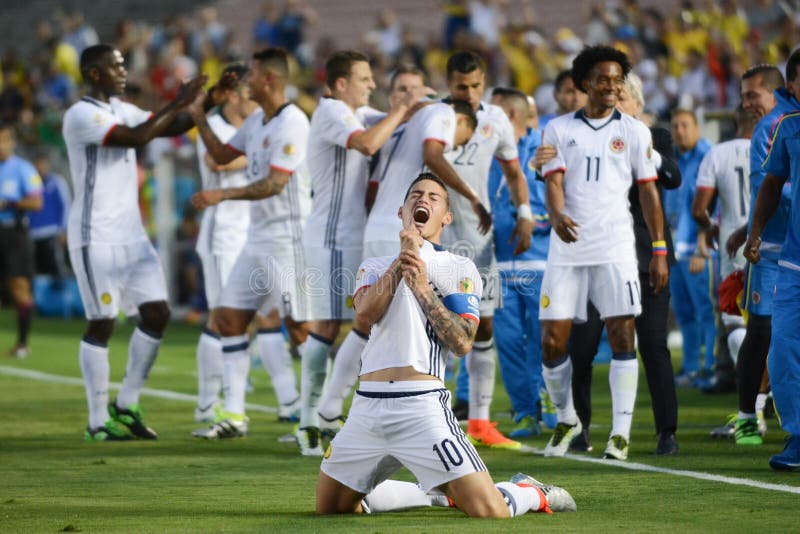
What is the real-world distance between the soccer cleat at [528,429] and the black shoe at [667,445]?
1.47 m

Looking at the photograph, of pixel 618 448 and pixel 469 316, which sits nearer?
pixel 469 316

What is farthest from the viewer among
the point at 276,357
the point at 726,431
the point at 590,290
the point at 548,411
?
the point at 276,357

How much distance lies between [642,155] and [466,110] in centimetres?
144

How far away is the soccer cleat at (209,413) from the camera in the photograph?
1029 centimetres

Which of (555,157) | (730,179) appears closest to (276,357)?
(555,157)

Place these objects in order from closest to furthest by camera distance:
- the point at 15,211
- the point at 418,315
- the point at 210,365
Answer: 1. the point at 418,315
2. the point at 210,365
3. the point at 15,211

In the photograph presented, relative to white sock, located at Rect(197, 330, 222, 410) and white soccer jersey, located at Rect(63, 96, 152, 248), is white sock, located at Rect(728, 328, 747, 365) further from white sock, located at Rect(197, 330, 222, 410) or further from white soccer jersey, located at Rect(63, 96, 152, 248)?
white soccer jersey, located at Rect(63, 96, 152, 248)

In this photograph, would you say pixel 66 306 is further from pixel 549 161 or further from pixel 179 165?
pixel 549 161

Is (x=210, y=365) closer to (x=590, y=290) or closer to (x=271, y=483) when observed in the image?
(x=271, y=483)

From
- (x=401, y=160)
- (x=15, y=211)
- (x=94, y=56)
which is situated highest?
(x=94, y=56)

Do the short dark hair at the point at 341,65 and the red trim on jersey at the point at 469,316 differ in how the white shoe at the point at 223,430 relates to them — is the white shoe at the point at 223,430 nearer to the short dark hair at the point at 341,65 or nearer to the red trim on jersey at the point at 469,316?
the short dark hair at the point at 341,65

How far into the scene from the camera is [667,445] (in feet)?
27.9

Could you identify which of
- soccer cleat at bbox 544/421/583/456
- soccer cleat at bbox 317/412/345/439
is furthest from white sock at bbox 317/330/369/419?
soccer cleat at bbox 544/421/583/456

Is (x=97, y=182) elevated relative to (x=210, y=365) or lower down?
elevated
